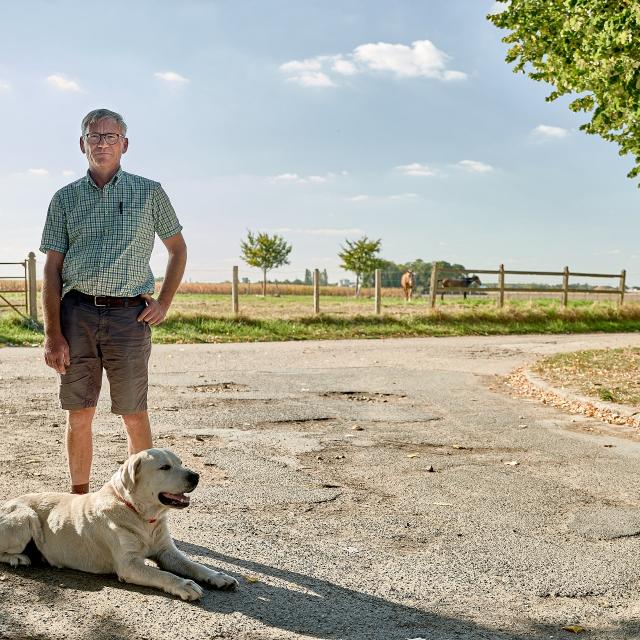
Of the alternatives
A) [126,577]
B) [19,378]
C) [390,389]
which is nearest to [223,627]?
[126,577]

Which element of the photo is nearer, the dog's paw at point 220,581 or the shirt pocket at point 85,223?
the dog's paw at point 220,581

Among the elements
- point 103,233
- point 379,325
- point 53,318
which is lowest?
point 379,325

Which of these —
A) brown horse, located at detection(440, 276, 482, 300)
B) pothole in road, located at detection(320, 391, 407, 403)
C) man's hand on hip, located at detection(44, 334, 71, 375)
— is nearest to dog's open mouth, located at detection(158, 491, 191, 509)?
man's hand on hip, located at detection(44, 334, 71, 375)

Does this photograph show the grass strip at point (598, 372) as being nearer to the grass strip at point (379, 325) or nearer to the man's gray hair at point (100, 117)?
the grass strip at point (379, 325)

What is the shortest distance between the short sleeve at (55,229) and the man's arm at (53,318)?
0.04 meters

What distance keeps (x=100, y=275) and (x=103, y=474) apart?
83.5 inches

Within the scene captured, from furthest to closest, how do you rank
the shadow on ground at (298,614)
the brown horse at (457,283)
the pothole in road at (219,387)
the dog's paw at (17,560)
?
the brown horse at (457,283) → the pothole in road at (219,387) → the dog's paw at (17,560) → the shadow on ground at (298,614)

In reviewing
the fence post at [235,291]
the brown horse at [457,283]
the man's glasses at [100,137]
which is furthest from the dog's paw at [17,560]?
the brown horse at [457,283]

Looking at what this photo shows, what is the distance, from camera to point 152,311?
4.52m

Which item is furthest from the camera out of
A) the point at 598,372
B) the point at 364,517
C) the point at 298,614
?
the point at 598,372

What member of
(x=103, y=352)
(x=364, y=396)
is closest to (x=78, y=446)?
(x=103, y=352)

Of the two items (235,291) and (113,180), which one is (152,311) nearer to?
(113,180)

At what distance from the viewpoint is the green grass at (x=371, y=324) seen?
20.0m

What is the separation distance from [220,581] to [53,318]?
5.67 feet
